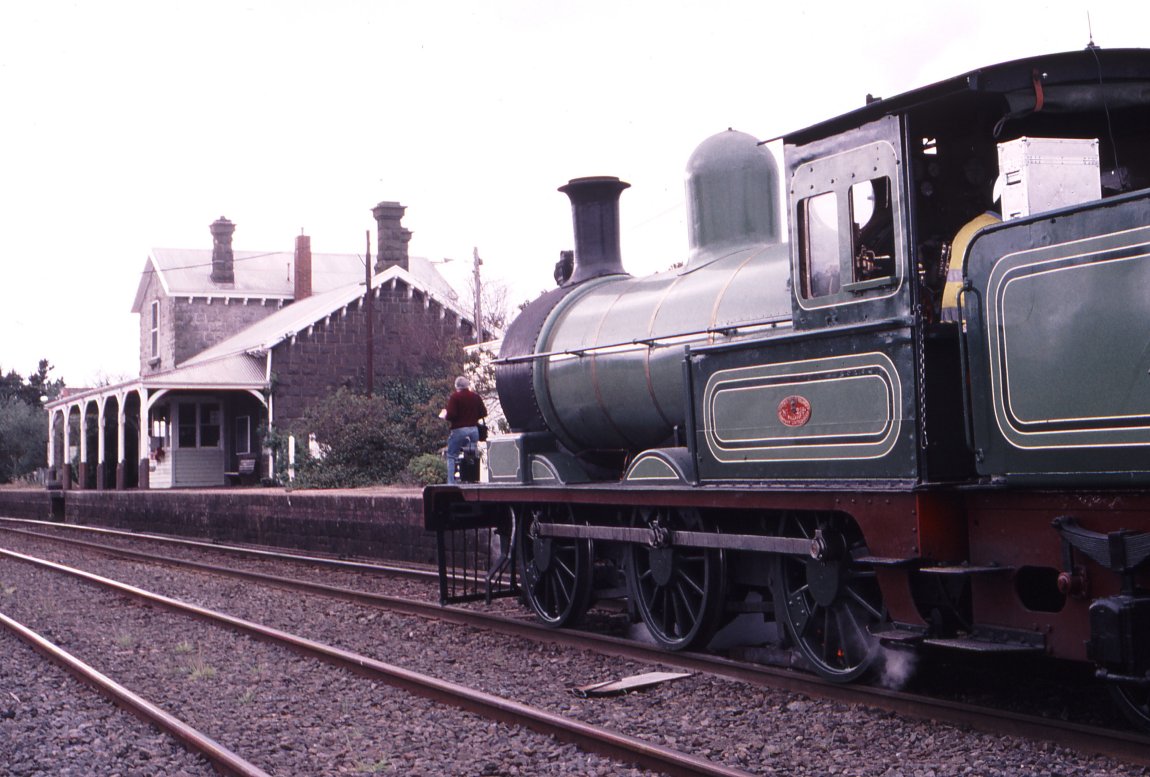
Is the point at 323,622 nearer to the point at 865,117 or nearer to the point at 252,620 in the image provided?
the point at 252,620

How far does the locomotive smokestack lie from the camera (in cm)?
1017

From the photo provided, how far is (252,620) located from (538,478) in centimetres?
321

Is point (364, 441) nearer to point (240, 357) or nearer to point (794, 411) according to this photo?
point (240, 357)

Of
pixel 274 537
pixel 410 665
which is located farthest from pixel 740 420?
pixel 274 537

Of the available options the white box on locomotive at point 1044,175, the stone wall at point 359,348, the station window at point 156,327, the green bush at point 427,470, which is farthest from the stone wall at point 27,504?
the white box on locomotive at point 1044,175

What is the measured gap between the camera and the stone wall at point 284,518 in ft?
55.9

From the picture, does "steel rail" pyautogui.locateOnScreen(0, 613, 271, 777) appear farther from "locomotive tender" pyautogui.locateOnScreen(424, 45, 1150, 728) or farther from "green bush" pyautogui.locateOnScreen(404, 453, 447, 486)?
"green bush" pyautogui.locateOnScreen(404, 453, 447, 486)

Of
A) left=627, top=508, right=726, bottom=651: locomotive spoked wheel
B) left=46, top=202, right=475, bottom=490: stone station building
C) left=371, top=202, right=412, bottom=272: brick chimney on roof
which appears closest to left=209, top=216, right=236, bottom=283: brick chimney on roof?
left=46, top=202, right=475, bottom=490: stone station building

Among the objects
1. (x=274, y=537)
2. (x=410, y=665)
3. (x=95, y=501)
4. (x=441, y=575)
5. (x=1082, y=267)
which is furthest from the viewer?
(x=95, y=501)

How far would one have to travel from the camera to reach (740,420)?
23.7ft

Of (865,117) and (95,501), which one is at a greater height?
(865,117)

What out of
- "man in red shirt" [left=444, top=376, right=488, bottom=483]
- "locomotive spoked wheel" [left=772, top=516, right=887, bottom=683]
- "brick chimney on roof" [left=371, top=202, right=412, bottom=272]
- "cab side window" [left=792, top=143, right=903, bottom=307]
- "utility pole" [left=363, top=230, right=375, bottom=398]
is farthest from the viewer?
"brick chimney on roof" [left=371, top=202, right=412, bottom=272]

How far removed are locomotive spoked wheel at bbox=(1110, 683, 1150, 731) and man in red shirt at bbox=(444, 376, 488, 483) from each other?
7.72 m

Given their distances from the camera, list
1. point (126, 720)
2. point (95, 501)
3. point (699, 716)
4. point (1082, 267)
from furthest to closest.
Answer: point (95, 501), point (126, 720), point (699, 716), point (1082, 267)
